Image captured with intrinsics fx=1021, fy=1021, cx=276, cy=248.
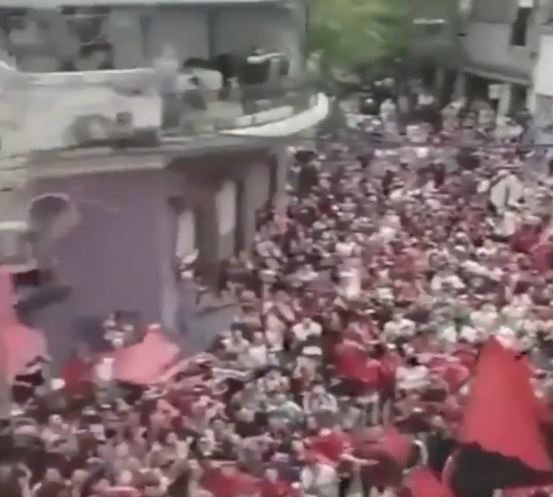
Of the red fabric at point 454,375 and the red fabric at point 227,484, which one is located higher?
the red fabric at point 454,375

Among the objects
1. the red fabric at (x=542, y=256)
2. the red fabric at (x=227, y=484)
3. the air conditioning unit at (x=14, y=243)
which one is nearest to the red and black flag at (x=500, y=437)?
the red fabric at (x=542, y=256)

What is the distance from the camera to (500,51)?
123cm

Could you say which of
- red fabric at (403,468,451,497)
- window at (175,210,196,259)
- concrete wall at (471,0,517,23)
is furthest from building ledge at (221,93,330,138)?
red fabric at (403,468,451,497)

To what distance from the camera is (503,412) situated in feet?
4.03

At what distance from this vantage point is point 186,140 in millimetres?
1221

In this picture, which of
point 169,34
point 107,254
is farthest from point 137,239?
point 169,34

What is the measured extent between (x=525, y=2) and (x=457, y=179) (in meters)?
0.23

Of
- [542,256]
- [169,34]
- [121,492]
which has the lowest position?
[121,492]

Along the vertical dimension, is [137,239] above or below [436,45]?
below

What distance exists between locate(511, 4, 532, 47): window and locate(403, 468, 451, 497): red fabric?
0.53 meters

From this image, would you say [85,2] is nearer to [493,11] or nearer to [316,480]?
[493,11]

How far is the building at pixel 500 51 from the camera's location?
122 centimetres

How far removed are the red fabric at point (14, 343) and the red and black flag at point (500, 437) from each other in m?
0.53

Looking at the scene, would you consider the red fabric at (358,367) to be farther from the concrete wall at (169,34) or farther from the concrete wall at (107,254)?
the concrete wall at (169,34)
